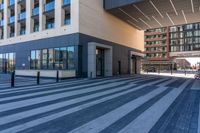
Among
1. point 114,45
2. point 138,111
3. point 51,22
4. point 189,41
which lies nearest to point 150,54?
point 189,41

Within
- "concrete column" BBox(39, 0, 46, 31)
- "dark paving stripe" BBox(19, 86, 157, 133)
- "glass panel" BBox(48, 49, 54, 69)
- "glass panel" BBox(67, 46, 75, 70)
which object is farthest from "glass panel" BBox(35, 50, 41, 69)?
"dark paving stripe" BBox(19, 86, 157, 133)

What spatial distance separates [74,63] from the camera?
23344 millimetres

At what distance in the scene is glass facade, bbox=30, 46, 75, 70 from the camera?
78.3ft

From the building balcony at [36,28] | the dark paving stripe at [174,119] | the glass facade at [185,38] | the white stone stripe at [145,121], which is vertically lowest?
the dark paving stripe at [174,119]

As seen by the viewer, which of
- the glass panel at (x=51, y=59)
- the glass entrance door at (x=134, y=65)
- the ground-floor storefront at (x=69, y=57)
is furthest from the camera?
the glass entrance door at (x=134, y=65)

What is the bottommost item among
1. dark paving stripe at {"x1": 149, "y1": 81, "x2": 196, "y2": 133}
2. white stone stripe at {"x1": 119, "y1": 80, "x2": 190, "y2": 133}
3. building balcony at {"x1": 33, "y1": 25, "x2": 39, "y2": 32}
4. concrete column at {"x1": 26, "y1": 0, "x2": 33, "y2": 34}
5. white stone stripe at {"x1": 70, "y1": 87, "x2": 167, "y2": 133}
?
dark paving stripe at {"x1": 149, "y1": 81, "x2": 196, "y2": 133}

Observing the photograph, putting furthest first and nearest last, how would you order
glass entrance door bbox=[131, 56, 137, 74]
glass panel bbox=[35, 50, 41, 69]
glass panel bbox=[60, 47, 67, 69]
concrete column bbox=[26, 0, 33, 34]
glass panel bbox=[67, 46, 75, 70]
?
glass entrance door bbox=[131, 56, 137, 74] < concrete column bbox=[26, 0, 33, 34] < glass panel bbox=[35, 50, 41, 69] < glass panel bbox=[60, 47, 67, 69] < glass panel bbox=[67, 46, 75, 70]

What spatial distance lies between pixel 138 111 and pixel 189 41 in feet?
310

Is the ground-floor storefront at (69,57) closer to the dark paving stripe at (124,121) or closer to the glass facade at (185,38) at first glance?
the dark paving stripe at (124,121)

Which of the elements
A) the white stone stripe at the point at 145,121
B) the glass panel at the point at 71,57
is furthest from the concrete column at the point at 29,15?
the white stone stripe at the point at 145,121

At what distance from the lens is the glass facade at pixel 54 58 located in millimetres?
23875

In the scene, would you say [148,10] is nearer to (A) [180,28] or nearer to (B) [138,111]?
(B) [138,111]

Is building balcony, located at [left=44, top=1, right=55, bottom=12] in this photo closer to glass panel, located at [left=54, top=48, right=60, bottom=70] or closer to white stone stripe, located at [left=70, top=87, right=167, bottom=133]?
glass panel, located at [left=54, top=48, right=60, bottom=70]

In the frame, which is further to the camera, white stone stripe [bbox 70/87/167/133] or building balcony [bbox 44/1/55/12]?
building balcony [bbox 44/1/55/12]
